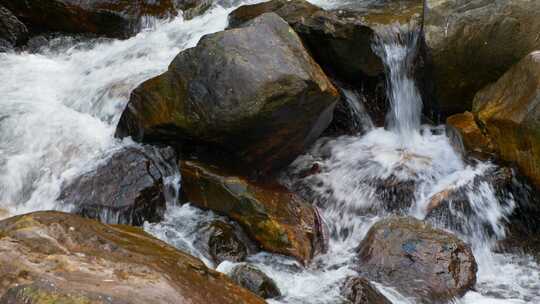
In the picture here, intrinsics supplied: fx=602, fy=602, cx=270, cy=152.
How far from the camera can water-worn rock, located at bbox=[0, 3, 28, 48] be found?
9.48m

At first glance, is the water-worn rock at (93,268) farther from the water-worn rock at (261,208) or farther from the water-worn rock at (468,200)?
the water-worn rock at (468,200)

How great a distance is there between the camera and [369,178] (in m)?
6.78

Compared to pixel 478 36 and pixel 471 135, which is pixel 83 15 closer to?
pixel 478 36

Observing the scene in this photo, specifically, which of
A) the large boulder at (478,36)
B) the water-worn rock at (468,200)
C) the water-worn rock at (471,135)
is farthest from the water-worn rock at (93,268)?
the large boulder at (478,36)

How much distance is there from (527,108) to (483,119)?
630mm

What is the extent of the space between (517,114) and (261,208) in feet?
8.97

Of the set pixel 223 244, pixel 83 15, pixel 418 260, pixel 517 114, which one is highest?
pixel 517 114

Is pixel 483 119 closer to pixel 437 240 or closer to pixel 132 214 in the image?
pixel 437 240

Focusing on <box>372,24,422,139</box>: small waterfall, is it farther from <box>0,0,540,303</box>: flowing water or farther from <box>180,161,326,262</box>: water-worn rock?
<box>180,161,326,262</box>: water-worn rock

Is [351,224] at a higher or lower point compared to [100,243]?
lower

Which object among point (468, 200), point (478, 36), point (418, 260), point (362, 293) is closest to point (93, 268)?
point (362, 293)

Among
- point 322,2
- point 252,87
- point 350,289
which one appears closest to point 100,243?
point 350,289

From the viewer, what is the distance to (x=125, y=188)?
6074 millimetres

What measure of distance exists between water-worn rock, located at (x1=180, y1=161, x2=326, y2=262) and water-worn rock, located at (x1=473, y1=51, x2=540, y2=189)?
2.10 m
